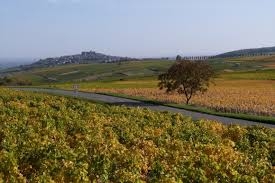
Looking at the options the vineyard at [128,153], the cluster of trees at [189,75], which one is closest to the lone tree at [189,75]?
the cluster of trees at [189,75]

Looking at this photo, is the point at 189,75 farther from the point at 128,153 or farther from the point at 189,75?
the point at 128,153

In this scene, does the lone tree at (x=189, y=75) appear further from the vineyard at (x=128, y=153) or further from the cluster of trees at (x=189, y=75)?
the vineyard at (x=128, y=153)

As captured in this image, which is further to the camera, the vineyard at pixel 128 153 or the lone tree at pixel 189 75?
the lone tree at pixel 189 75

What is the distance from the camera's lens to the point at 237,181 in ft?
54.5

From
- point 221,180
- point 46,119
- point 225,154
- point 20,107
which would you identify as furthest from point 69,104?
point 221,180

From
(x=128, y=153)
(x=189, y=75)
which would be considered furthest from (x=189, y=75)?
Answer: (x=128, y=153)

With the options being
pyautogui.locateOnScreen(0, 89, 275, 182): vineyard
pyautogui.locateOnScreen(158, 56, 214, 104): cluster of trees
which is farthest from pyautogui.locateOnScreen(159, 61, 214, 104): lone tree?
pyautogui.locateOnScreen(0, 89, 275, 182): vineyard

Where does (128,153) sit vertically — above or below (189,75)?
above

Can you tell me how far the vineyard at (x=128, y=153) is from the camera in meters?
17.2

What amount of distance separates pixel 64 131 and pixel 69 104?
57.2ft

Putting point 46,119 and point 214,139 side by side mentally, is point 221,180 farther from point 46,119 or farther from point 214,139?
point 46,119

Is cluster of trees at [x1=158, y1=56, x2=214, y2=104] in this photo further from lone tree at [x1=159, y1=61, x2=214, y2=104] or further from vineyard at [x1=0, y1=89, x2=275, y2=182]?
vineyard at [x1=0, y1=89, x2=275, y2=182]

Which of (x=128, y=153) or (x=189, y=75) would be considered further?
(x=189, y=75)

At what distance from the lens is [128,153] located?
20.2 m
